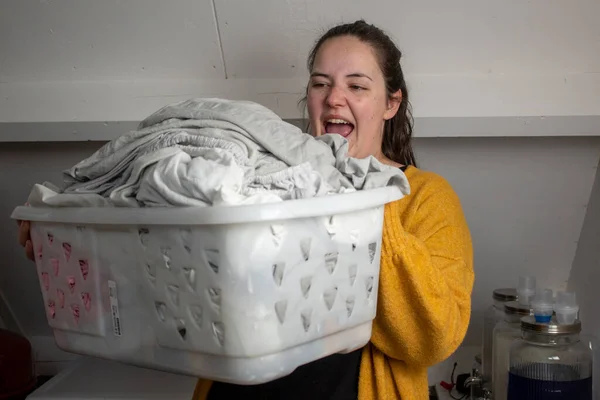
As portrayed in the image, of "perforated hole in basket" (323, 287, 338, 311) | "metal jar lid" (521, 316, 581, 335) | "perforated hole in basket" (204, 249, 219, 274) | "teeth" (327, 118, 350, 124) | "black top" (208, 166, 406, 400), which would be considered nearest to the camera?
"perforated hole in basket" (204, 249, 219, 274)

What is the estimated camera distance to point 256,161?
881 millimetres

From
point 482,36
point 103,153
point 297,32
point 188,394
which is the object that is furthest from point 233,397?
point 482,36

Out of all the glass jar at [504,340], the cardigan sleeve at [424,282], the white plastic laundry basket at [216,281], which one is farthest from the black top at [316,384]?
the glass jar at [504,340]

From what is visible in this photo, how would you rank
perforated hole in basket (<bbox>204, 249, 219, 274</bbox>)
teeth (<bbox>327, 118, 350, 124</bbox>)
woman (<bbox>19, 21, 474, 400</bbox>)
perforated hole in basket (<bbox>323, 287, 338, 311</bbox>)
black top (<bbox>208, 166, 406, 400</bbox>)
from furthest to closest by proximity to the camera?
teeth (<bbox>327, 118, 350, 124</bbox>) < black top (<bbox>208, 166, 406, 400</bbox>) < woman (<bbox>19, 21, 474, 400</bbox>) < perforated hole in basket (<bbox>323, 287, 338, 311</bbox>) < perforated hole in basket (<bbox>204, 249, 219, 274</bbox>)

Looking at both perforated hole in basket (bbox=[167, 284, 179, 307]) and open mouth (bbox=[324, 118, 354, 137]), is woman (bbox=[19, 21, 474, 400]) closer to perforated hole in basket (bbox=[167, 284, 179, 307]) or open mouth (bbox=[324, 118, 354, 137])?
open mouth (bbox=[324, 118, 354, 137])

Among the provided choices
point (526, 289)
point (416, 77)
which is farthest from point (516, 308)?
point (416, 77)

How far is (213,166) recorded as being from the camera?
29.7 inches

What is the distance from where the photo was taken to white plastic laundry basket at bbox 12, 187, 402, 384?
0.74 m

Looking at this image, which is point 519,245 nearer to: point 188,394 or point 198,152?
point 188,394

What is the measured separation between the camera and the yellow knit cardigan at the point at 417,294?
40.9 inches

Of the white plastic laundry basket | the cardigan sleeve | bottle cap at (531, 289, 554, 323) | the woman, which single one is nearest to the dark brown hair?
the woman

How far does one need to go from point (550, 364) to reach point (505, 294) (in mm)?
246

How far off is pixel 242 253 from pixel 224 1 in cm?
98

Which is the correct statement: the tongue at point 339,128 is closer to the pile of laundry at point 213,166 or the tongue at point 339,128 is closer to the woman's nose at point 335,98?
the woman's nose at point 335,98
